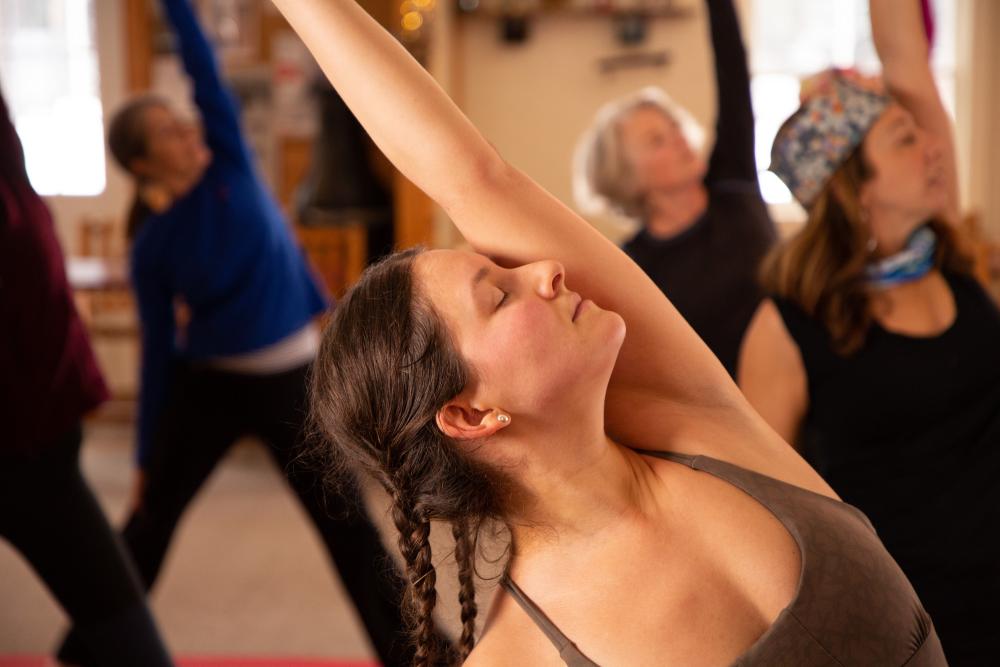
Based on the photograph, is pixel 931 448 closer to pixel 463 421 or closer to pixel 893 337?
pixel 893 337

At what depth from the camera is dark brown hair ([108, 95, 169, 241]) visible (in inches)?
119

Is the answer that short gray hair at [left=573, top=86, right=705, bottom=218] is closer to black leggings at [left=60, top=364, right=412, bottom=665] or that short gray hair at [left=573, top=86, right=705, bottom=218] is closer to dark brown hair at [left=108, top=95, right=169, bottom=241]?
black leggings at [left=60, top=364, right=412, bottom=665]

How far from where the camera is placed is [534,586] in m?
1.15

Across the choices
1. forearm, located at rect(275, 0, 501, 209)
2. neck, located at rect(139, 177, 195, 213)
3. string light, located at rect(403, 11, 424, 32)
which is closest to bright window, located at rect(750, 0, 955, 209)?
string light, located at rect(403, 11, 424, 32)

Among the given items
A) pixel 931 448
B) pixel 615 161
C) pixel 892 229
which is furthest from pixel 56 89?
pixel 931 448

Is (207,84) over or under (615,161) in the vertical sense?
over

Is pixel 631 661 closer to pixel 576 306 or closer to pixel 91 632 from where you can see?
pixel 576 306

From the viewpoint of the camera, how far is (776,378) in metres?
1.83

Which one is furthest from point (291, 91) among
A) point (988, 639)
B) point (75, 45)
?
point (988, 639)

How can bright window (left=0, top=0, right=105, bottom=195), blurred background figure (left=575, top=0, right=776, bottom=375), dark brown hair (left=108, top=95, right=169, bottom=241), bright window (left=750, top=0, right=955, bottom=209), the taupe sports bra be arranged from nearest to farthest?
the taupe sports bra
blurred background figure (left=575, top=0, right=776, bottom=375)
dark brown hair (left=108, top=95, right=169, bottom=241)
bright window (left=750, top=0, right=955, bottom=209)
bright window (left=0, top=0, right=105, bottom=195)

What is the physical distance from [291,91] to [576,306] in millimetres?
5692

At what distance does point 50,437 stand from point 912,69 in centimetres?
158

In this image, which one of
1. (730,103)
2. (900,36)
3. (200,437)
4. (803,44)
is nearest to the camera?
(900,36)

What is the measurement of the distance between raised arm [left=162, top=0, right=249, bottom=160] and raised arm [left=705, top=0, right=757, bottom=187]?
48.8 inches
